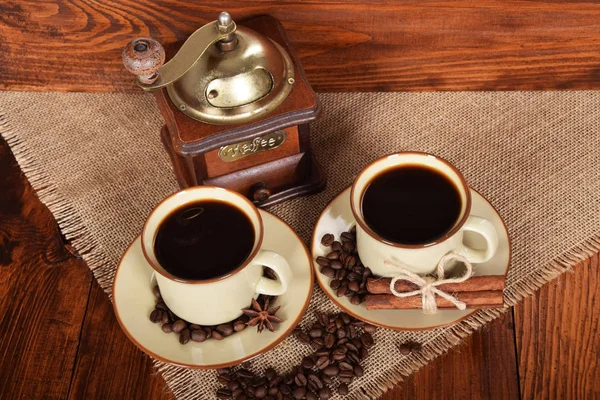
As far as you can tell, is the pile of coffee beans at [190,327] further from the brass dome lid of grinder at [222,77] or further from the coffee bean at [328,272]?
the brass dome lid of grinder at [222,77]

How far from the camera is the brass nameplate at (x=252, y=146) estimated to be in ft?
4.74

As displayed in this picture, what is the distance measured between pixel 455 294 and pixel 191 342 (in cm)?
44

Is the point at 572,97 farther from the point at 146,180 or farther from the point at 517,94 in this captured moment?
the point at 146,180

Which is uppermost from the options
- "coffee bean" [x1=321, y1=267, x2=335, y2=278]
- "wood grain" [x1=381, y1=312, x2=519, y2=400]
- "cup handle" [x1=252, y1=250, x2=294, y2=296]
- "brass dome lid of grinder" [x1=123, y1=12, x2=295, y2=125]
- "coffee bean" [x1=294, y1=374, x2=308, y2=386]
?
"brass dome lid of grinder" [x1=123, y1=12, x2=295, y2=125]

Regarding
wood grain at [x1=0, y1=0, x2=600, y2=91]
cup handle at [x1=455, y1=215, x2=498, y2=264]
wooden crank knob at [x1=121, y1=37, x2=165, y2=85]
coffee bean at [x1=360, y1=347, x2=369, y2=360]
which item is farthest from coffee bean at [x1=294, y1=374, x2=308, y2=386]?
wood grain at [x1=0, y1=0, x2=600, y2=91]

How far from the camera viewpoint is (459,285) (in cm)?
133

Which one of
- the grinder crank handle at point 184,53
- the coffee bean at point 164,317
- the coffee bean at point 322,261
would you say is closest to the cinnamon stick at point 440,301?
the coffee bean at point 322,261

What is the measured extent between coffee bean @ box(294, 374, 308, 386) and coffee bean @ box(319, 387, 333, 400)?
0.10ft

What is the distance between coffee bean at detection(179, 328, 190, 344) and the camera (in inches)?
51.9

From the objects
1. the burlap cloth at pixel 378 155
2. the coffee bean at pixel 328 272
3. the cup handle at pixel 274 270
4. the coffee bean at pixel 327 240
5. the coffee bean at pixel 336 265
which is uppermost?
the cup handle at pixel 274 270

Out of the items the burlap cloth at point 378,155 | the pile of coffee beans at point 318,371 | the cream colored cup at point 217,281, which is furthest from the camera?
the burlap cloth at point 378,155

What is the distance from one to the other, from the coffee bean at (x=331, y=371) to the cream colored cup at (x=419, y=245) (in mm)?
175

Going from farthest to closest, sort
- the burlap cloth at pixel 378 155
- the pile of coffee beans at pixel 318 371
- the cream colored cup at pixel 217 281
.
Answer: the burlap cloth at pixel 378 155, the pile of coffee beans at pixel 318 371, the cream colored cup at pixel 217 281

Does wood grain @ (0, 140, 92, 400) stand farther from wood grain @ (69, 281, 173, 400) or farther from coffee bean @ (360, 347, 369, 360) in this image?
coffee bean @ (360, 347, 369, 360)
